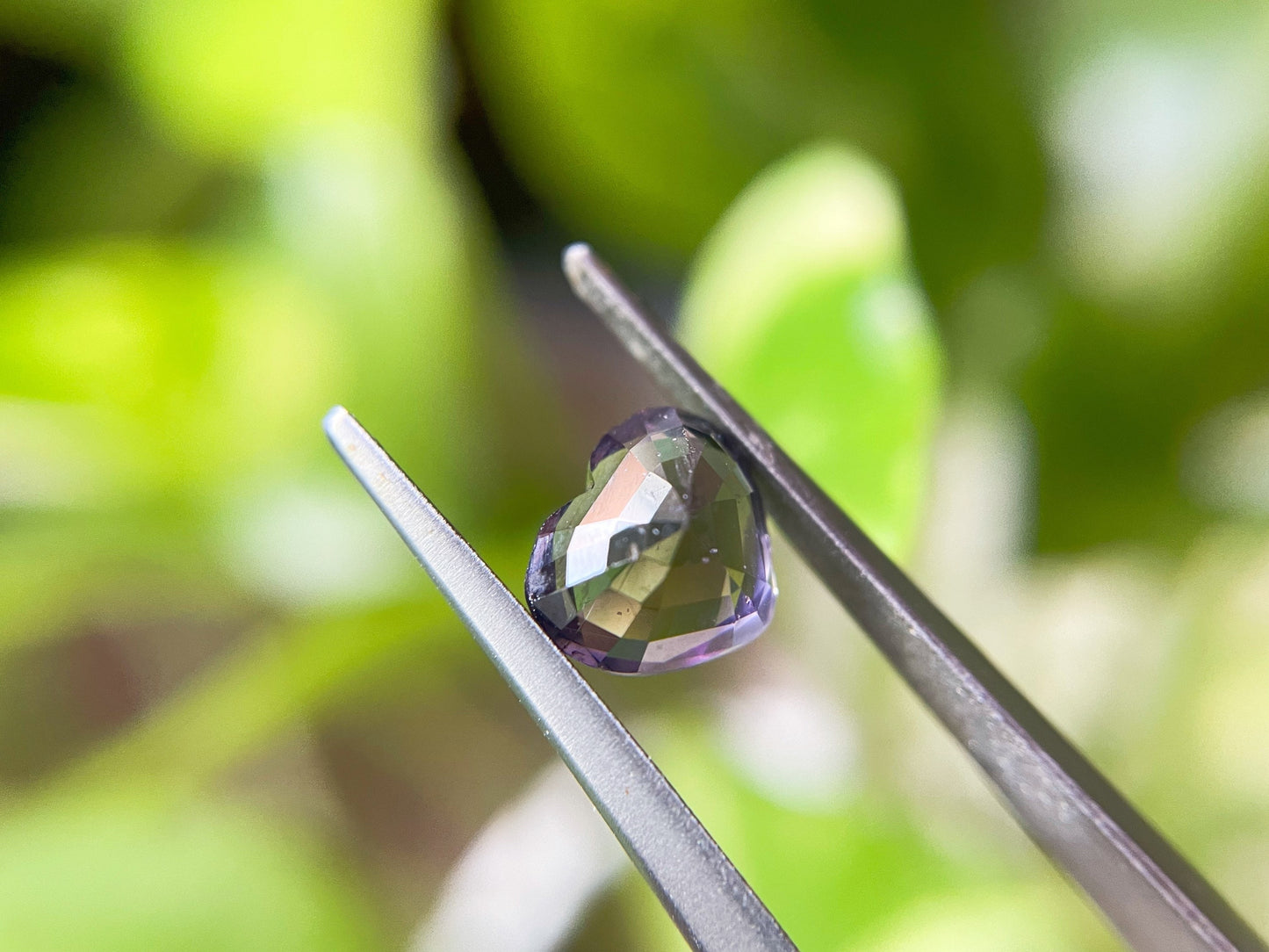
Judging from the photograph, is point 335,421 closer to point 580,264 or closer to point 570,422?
point 580,264

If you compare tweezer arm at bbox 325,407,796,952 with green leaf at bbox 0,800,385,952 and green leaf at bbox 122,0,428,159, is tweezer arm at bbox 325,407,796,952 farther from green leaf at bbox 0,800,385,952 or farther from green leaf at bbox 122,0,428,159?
green leaf at bbox 122,0,428,159

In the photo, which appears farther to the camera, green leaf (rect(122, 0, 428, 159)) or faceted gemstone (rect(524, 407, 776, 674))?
green leaf (rect(122, 0, 428, 159))

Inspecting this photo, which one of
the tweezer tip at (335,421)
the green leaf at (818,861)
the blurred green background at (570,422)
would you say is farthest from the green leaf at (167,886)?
the tweezer tip at (335,421)

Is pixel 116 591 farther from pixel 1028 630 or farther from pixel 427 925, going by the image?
pixel 1028 630

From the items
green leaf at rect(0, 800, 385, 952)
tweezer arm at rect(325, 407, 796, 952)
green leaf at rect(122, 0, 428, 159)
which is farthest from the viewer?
green leaf at rect(122, 0, 428, 159)

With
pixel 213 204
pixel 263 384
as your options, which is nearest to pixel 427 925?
pixel 263 384

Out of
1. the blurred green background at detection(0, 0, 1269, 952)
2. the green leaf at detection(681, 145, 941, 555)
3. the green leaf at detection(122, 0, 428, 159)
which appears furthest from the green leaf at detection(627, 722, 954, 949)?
the green leaf at detection(122, 0, 428, 159)

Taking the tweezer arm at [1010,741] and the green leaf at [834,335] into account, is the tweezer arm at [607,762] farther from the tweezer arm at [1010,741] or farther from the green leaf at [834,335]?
the green leaf at [834,335]

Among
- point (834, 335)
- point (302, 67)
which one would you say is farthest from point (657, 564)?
point (302, 67)
